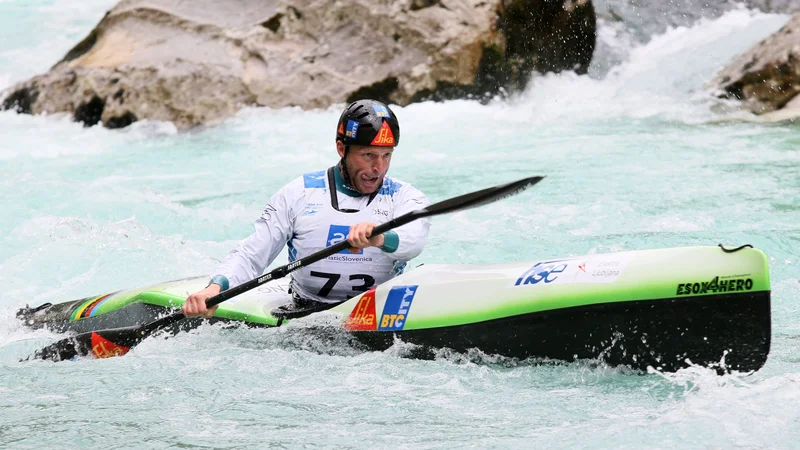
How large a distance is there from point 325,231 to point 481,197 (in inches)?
33.6

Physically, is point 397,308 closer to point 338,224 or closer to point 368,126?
point 338,224

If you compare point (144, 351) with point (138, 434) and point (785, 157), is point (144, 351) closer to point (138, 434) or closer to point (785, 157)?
point (138, 434)

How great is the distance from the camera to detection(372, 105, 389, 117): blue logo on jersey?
4.21 metres

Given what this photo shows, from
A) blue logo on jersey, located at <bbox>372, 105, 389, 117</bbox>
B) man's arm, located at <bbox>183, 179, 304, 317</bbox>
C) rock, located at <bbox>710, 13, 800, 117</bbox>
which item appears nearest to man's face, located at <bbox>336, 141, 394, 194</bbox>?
blue logo on jersey, located at <bbox>372, 105, 389, 117</bbox>

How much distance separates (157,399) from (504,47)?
28.8ft

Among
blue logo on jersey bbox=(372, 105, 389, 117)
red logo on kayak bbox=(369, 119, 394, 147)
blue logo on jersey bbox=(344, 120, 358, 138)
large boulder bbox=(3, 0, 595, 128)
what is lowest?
red logo on kayak bbox=(369, 119, 394, 147)

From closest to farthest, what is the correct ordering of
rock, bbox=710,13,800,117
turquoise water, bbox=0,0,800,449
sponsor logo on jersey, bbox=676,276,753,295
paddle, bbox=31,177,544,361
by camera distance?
sponsor logo on jersey, bbox=676,276,753,295, turquoise water, bbox=0,0,800,449, paddle, bbox=31,177,544,361, rock, bbox=710,13,800,117

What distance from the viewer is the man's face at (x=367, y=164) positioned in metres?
4.24

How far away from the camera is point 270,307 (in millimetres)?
4609

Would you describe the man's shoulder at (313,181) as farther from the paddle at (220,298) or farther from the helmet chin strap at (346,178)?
the paddle at (220,298)

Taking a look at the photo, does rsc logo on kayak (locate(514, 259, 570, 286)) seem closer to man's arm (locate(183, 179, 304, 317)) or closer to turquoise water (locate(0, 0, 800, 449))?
turquoise water (locate(0, 0, 800, 449))

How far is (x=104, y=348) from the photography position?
4699 millimetres

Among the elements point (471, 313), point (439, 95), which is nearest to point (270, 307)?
point (471, 313)

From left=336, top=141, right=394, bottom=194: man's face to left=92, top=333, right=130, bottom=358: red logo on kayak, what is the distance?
4.57ft
